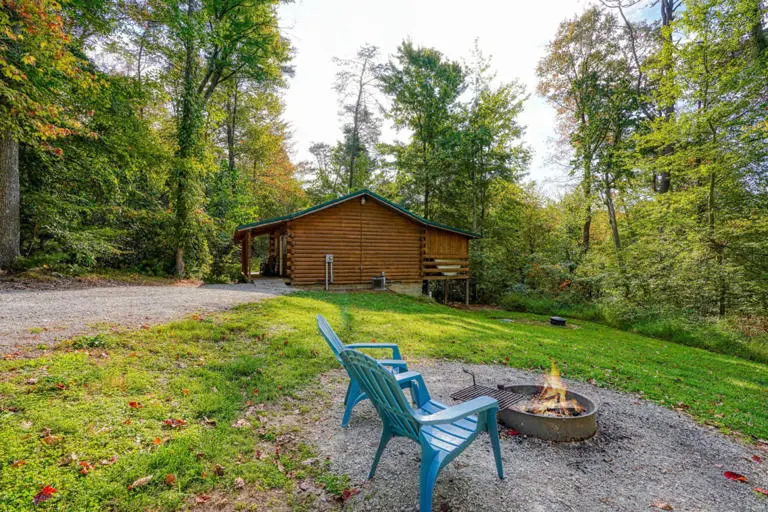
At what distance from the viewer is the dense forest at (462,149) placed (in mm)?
9953

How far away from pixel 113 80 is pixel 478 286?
1905 cm

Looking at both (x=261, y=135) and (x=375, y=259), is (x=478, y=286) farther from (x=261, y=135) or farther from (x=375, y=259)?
(x=261, y=135)

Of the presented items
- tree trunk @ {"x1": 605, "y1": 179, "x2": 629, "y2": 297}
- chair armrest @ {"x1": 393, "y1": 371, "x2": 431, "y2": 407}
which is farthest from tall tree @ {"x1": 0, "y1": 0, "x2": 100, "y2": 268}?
tree trunk @ {"x1": 605, "y1": 179, "x2": 629, "y2": 297}

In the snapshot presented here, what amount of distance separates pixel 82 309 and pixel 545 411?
7.89 meters

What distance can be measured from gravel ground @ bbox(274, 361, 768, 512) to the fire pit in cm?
10

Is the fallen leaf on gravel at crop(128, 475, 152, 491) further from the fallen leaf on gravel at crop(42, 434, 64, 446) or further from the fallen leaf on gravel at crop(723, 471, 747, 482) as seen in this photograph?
the fallen leaf on gravel at crop(723, 471, 747, 482)

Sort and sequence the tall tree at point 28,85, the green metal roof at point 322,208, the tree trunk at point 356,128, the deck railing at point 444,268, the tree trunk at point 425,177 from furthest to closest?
the tree trunk at point 356,128, the tree trunk at point 425,177, the deck railing at point 444,268, the green metal roof at point 322,208, the tall tree at point 28,85

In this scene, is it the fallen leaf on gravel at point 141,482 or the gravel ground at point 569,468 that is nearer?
the fallen leaf on gravel at point 141,482

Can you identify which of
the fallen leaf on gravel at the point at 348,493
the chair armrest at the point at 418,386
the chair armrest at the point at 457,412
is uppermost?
the chair armrest at the point at 457,412

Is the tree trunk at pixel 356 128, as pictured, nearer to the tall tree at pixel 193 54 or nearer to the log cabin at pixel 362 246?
the tall tree at pixel 193 54

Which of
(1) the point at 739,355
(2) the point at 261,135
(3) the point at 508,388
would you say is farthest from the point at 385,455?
(2) the point at 261,135

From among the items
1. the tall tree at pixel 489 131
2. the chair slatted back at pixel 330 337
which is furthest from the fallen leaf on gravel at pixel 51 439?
the tall tree at pixel 489 131

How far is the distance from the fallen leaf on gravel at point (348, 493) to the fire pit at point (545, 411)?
1662mm

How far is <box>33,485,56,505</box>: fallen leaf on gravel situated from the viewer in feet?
6.60
